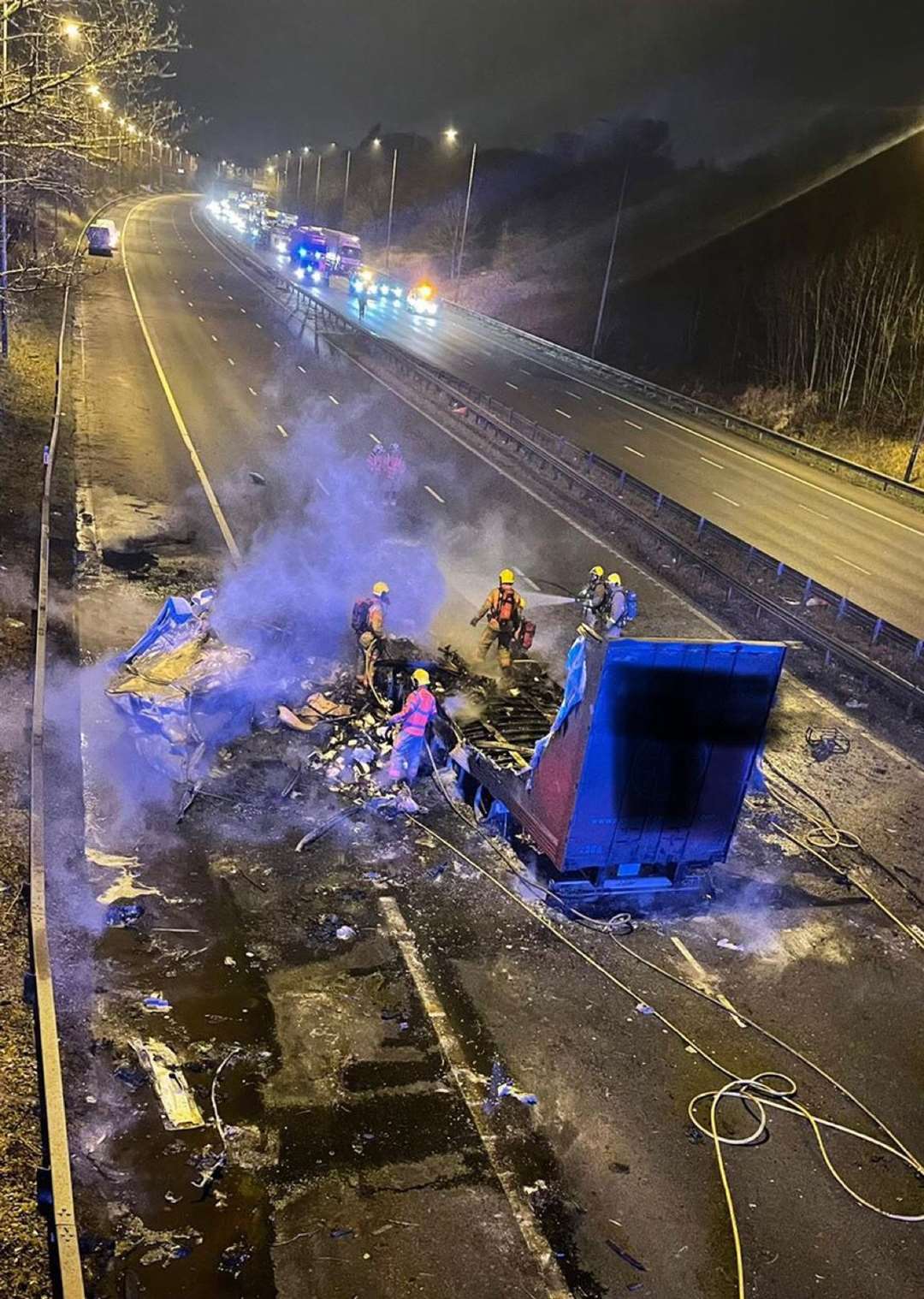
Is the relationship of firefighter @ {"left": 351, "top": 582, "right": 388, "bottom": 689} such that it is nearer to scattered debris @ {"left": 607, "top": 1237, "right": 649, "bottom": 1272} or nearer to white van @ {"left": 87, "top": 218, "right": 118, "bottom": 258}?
scattered debris @ {"left": 607, "top": 1237, "right": 649, "bottom": 1272}

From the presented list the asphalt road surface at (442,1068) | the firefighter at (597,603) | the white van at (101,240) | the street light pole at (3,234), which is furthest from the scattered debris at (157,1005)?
the white van at (101,240)

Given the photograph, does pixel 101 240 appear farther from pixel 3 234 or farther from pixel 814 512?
pixel 814 512

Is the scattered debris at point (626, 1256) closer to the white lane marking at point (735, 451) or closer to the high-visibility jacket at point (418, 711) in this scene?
the high-visibility jacket at point (418, 711)

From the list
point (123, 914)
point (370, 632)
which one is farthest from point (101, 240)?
point (123, 914)

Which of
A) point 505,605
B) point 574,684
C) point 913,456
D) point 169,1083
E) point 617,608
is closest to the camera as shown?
point 169,1083

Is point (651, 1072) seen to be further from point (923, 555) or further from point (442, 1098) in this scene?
point (923, 555)

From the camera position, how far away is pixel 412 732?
9.82 meters

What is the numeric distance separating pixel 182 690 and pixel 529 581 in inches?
351

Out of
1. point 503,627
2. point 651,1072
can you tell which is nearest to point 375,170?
point 503,627

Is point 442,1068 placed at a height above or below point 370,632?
below

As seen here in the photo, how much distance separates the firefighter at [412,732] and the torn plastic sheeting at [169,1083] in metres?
4.14

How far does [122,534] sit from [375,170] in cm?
11426

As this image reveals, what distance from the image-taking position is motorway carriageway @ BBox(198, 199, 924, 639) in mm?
20375

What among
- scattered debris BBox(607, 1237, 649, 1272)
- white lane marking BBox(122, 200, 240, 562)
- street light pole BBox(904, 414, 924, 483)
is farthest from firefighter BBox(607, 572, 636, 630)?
street light pole BBox(904, 414, 924, 483)
